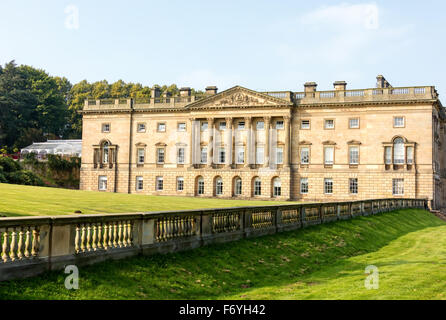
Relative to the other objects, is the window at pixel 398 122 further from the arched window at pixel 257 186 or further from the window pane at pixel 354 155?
the arched window at pixel 257 186

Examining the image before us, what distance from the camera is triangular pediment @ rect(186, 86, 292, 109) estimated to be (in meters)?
66.3

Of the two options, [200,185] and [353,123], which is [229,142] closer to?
[200,185]

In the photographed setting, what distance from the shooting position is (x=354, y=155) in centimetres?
6412

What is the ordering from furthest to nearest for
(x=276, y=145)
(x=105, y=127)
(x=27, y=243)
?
(x=105, y=127) → (x=276, y=145) → (x=27, y=243)

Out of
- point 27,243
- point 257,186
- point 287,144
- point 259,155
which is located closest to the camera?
point 27,243

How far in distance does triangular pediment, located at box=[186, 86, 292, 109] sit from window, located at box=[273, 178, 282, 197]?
32.6 feet

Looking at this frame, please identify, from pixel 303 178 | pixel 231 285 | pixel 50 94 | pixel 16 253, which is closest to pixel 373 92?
pixel 303 178

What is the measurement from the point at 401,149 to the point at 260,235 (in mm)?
45953

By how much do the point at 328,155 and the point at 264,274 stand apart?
50853 mm

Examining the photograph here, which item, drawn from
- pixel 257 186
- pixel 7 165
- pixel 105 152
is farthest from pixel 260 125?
pixel 7 165

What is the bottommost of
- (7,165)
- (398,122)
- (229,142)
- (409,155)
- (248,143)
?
(7,165)

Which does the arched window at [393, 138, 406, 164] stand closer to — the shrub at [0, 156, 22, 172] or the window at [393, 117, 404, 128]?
the window at [393, 117, 404, 128]

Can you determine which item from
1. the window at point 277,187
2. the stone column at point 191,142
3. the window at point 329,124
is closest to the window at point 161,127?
the stone column at point 191,142

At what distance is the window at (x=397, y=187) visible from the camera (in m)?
61.2
